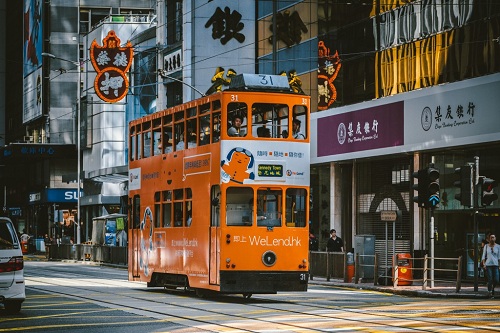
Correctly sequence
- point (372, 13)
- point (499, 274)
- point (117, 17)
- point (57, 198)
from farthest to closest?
point (57, 198), point (117, 17), point (372, 13), point (499, 274)

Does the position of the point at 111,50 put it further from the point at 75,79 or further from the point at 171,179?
the point at 171,179

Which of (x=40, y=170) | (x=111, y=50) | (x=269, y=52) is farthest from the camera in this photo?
(x=40, y=170)

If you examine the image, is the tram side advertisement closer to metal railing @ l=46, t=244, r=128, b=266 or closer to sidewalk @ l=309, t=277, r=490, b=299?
sidewalk @ l=309, t=277, r=490, b=299

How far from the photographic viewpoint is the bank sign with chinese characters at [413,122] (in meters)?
32.7

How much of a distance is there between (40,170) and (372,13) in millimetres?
60342

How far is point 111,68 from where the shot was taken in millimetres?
59344

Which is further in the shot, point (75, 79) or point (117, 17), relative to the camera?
point (75, 79)

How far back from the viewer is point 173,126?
2617 cm

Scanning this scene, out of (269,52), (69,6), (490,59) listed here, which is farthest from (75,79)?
(490,59)

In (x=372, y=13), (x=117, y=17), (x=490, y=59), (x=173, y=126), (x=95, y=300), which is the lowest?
(x=95, y=300)

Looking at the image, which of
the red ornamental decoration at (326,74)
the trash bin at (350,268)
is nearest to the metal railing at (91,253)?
the red ornamental decoration at (326,74)

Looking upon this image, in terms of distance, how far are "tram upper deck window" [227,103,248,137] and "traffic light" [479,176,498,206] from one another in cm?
748

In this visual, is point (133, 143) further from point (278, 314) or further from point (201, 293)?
point (278, 314)

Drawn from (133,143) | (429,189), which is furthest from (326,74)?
(133,143)
